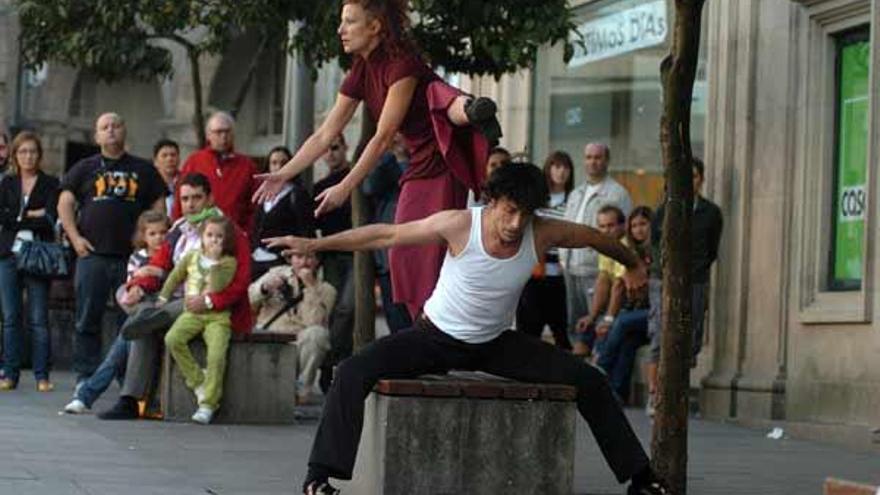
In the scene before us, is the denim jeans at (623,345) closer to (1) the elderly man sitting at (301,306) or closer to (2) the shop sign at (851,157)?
(2) the shop sign at (851,157)

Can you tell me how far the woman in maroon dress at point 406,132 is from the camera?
11.0 metres

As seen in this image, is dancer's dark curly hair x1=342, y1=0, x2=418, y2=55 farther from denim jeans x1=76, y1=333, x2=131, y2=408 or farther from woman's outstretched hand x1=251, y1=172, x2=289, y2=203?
denim jeans x1=76, y1=333, x2=131, y2=408

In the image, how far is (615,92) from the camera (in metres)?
21.8

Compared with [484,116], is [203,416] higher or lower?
lower

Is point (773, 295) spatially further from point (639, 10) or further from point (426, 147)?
point (426, 147)

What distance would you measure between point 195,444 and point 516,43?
5123 mm

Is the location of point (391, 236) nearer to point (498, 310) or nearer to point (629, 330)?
point (498, 310)

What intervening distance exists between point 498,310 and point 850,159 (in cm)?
696

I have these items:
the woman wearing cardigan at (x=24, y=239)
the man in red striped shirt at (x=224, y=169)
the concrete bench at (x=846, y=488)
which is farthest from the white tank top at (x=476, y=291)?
the woman wearing cardigan at (x=24, y=239)

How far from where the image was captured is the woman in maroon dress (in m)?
11.0

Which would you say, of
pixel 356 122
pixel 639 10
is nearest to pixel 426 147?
pixel 639 10

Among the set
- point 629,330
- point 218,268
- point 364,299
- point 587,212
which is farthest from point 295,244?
point 587,212

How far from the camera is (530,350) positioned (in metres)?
10.4

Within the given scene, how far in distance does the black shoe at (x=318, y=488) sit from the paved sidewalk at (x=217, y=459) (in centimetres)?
103
